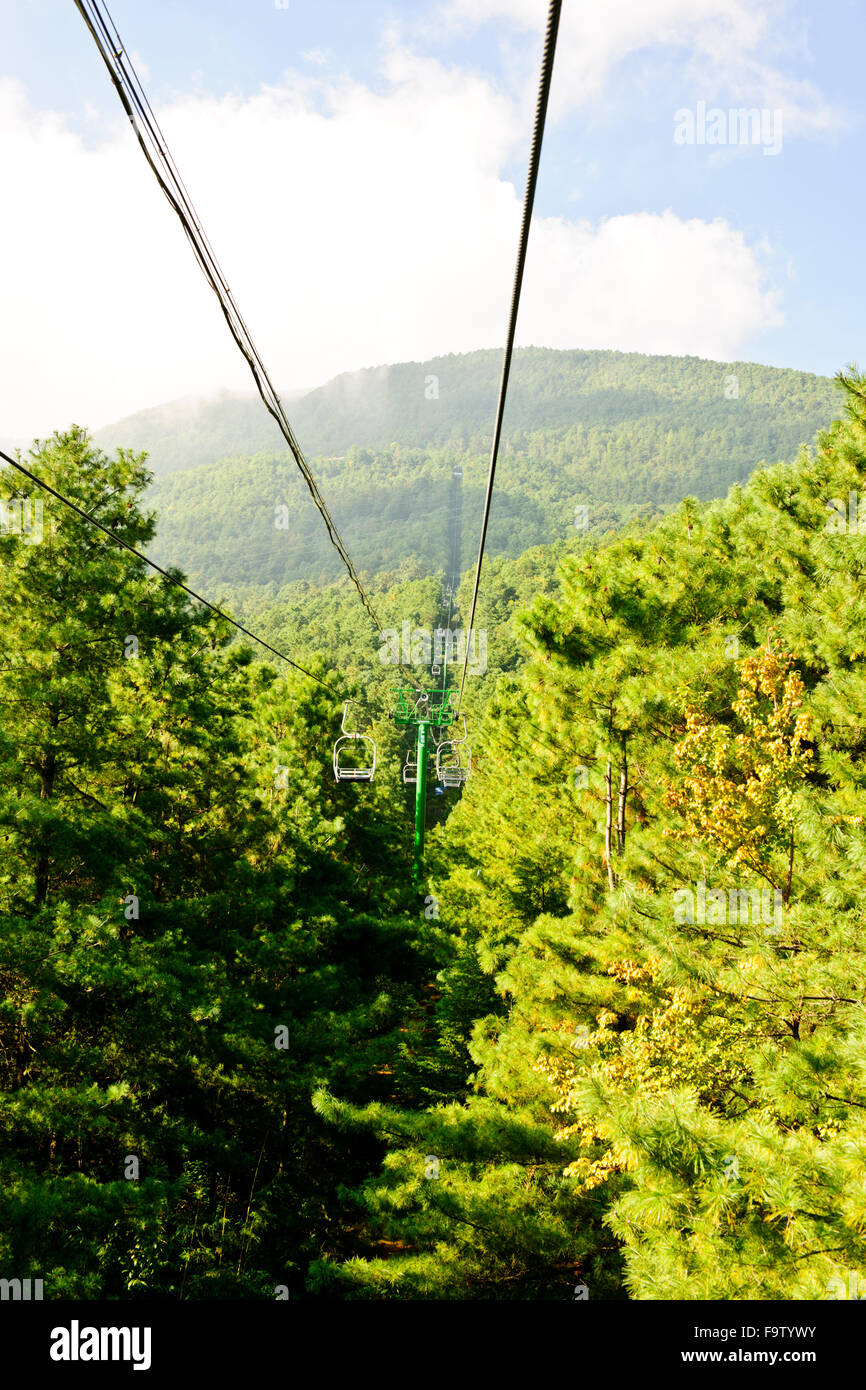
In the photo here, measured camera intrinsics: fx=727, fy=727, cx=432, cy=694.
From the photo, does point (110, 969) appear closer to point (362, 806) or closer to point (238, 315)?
point (238, 315)

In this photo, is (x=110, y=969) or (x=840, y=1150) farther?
(x=110, y=969)

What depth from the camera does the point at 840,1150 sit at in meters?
3.25

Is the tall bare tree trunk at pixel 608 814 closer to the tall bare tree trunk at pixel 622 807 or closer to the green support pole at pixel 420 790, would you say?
the tall bare tree trunk at pixel 622 807

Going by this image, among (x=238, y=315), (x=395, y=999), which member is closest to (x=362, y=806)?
(x=395, y=999)

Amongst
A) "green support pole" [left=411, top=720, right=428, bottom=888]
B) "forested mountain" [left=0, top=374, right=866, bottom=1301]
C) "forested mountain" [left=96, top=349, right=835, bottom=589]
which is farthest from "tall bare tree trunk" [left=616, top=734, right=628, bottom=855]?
"forested mountain" [left=96, top=349, right=835, bottom=589]

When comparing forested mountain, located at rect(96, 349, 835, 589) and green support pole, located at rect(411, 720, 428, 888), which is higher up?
forested mountain, located at rect(96, 349, 835, 589)

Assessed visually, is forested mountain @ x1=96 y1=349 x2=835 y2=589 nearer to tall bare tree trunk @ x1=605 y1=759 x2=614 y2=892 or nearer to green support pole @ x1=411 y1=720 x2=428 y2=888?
green support pole @ x1=411 y1=720 x2=428 y2=888

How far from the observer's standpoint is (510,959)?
27.3ft

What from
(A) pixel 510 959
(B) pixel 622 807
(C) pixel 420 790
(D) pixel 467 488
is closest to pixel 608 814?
(B) pixel 622 807

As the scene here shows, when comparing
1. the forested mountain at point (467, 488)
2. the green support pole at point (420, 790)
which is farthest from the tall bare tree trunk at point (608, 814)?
the forested mountain at point (467, 488)

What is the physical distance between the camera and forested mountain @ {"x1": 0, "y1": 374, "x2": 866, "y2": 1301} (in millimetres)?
4035

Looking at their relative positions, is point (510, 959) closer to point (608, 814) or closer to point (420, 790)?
point (608, 814)

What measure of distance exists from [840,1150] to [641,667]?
4.57m

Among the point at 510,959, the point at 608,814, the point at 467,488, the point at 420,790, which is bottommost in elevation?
the point at 510,959
